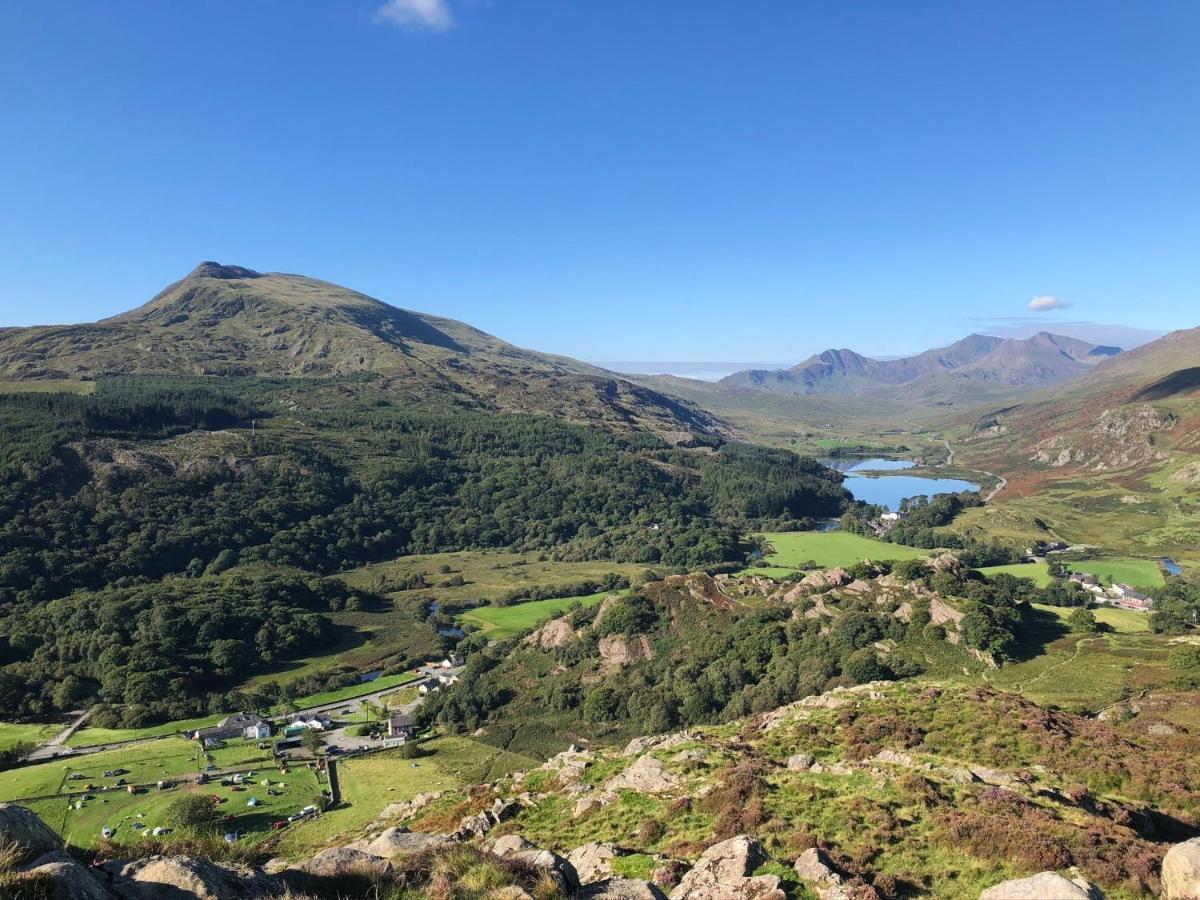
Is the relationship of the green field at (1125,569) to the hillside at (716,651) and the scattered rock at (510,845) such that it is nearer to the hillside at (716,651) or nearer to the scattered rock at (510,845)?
the hillside at (716,651)

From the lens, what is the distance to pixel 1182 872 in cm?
1370

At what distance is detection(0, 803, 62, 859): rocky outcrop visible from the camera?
389 inches

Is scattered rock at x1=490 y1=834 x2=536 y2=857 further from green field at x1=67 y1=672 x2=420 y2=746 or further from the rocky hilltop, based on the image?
green field at x1=67 y1=672 x2=420 y2=746

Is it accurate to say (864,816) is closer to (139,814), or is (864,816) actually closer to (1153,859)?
(1153,859)

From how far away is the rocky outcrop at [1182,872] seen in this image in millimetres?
13461

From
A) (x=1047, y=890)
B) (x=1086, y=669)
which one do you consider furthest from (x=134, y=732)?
(x=1086, y=669)

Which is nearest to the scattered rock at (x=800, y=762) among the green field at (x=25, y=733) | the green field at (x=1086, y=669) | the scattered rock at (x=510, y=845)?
the scattered rock at (x=510, y=845)

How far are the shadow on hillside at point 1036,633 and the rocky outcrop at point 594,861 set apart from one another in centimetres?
4790

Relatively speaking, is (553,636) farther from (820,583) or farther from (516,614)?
(516,614)

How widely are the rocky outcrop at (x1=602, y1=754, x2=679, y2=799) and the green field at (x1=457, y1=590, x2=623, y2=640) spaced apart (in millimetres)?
79099

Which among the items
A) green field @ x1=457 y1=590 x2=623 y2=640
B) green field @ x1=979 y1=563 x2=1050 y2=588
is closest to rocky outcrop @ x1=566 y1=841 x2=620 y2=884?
green field @ x1=457 y1=590 x2=623 y2=640

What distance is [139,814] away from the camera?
5316 cm

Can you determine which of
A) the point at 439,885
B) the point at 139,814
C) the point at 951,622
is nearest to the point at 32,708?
the point at 139,814

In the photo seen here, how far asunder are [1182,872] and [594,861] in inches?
621
